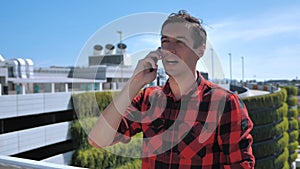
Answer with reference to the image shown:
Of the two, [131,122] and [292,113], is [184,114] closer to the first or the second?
[131,122]

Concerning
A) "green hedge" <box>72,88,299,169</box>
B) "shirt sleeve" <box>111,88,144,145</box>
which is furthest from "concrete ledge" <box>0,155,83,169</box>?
"green hedge" <box>72,88,299,169</box>

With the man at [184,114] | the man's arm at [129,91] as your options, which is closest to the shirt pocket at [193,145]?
the man at [184,114]

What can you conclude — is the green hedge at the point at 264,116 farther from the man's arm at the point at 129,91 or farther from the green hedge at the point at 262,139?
the man's arm at the point at 129,91

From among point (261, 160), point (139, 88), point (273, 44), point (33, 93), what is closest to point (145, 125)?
point (139, 88)

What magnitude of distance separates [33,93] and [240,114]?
771 centimetres

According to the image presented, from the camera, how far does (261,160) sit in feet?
35.7

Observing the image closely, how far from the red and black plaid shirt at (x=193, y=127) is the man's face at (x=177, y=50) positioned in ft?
0.16

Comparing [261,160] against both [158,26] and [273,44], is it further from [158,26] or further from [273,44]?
[158,26]

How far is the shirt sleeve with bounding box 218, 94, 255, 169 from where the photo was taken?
468mm

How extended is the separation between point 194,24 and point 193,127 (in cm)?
16

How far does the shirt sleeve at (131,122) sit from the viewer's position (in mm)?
555

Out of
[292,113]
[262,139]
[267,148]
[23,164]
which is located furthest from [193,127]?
[292,113]

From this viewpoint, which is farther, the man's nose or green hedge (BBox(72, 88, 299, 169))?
green hedge (BBox(72, 88, 299, 169))

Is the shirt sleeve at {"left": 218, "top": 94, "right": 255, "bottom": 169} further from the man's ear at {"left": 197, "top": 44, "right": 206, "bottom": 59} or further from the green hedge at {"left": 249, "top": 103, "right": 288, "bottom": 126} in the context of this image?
the green hedge at {"left": 249, "top": 103, "right": 288, "bottom": 126}
